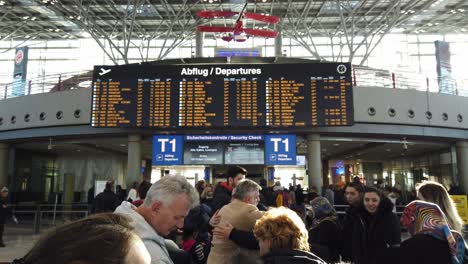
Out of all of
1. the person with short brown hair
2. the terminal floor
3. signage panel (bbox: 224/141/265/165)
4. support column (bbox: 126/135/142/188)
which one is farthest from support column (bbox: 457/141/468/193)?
the person with short brown hair

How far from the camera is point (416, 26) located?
33219 millimetres

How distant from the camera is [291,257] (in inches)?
82.1

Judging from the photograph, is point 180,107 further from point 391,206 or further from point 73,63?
point 73,63

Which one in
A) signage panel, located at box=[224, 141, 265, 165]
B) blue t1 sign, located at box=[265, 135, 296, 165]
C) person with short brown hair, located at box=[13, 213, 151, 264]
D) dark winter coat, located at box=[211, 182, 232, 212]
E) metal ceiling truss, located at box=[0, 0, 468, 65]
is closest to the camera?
person with short brown hair, located at box=[13, 213, 151, 264]

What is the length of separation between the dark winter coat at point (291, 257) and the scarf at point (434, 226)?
886 mm

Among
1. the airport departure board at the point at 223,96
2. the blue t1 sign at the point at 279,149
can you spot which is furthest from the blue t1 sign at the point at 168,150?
the blue t1 sign at the point at 279,149

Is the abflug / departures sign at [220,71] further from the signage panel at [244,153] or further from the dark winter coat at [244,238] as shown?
the dark winter coat at [244,238]

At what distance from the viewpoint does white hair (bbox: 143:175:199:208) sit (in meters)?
2.22

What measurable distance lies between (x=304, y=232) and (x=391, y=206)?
1.90 meters

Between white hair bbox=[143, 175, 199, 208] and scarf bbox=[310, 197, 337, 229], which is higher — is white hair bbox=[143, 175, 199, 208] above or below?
above

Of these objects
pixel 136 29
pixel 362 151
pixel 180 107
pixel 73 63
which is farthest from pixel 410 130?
pixel 73 63

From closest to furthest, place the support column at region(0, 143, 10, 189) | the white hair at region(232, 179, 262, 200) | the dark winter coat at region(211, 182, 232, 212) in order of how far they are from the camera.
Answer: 1. the white hair at region(232, 179, 262, 200)
2. the dark winter coat at region(211, 182, 232, 212)
3. the support column at region(0, 143, 10, 189)

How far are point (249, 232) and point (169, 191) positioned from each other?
1200mm

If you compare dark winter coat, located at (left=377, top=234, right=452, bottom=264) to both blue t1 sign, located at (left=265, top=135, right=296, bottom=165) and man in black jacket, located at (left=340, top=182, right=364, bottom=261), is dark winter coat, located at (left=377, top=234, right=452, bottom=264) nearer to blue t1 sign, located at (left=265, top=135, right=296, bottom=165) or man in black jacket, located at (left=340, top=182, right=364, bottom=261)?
man in black jacket, located at (left=340, top=182, right=364, bottom=261)
